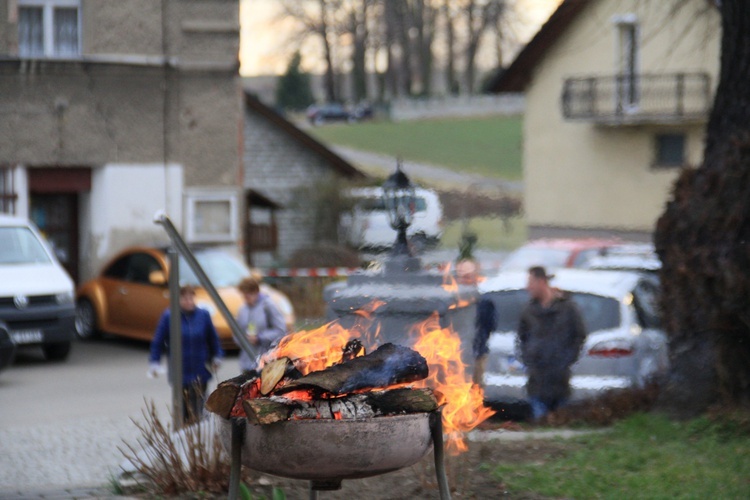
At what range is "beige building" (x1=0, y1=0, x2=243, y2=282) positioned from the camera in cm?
1825

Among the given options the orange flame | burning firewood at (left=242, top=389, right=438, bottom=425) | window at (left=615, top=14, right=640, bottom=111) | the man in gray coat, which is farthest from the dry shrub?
window at (left=615, top=14, right=640, bottom=111)

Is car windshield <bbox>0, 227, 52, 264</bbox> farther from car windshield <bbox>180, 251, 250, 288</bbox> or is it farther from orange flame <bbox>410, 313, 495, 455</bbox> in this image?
orange flame <bbox>410, 313, 495, 455</bbox>

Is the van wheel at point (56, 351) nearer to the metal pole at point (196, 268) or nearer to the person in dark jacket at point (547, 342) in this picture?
the person in dark jacket at point (547, 342)

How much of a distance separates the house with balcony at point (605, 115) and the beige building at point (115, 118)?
13.0m

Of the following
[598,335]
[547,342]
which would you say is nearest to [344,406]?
[547,342]

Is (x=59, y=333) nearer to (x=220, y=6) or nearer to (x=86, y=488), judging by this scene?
(x=220, y=6)

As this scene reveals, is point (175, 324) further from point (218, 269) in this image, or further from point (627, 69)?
point (627, 69)

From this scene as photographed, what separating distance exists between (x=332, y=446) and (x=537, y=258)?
14700 mm

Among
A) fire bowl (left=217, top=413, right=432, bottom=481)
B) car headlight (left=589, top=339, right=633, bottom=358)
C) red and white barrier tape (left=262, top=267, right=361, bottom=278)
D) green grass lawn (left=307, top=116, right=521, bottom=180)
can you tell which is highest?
green grass lawn (left=307, top=116, right=521, bottom=180)

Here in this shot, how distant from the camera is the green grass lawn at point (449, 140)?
50.7 meters

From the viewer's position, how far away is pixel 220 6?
749 inches

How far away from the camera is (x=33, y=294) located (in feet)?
49.5

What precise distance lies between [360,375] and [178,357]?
3.69m

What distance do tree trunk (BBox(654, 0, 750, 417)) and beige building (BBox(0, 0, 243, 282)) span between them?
447 inches
